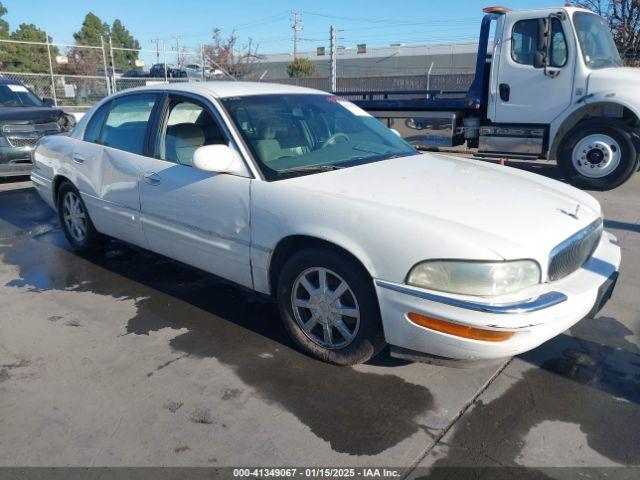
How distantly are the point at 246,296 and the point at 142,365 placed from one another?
45.7 inches

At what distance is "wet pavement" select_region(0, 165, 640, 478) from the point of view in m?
2.53

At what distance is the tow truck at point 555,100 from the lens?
7859 millimetres

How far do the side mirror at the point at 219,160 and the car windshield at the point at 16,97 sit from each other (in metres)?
8.43

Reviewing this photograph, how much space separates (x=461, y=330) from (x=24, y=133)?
871 cm

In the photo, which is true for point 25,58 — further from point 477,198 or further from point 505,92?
point 477,198

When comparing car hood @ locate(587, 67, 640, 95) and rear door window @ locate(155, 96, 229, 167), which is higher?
car hood @ locate(587, 67, 640, 95)

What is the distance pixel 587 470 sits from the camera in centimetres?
239

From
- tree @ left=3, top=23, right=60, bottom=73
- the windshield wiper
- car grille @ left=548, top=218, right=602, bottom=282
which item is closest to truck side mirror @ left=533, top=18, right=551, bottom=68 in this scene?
car grille @ left=548, top=218, right=602, bottom=282

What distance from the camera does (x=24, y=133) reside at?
8.97 meters

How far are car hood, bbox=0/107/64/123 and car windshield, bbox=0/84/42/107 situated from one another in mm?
445

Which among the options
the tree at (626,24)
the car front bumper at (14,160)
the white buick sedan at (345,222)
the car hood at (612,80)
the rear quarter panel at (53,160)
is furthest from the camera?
the tree at (626,24)

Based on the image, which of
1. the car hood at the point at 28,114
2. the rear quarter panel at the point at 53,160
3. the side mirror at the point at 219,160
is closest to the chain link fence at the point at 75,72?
the car hood at the point at 28,114

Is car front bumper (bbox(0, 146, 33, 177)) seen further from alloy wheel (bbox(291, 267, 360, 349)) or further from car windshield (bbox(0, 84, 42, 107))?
alloy wheel (bbox(291, 267, 360, 349))

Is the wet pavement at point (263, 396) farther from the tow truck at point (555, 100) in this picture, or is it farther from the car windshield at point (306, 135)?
the tow truck at point (555, 100)
